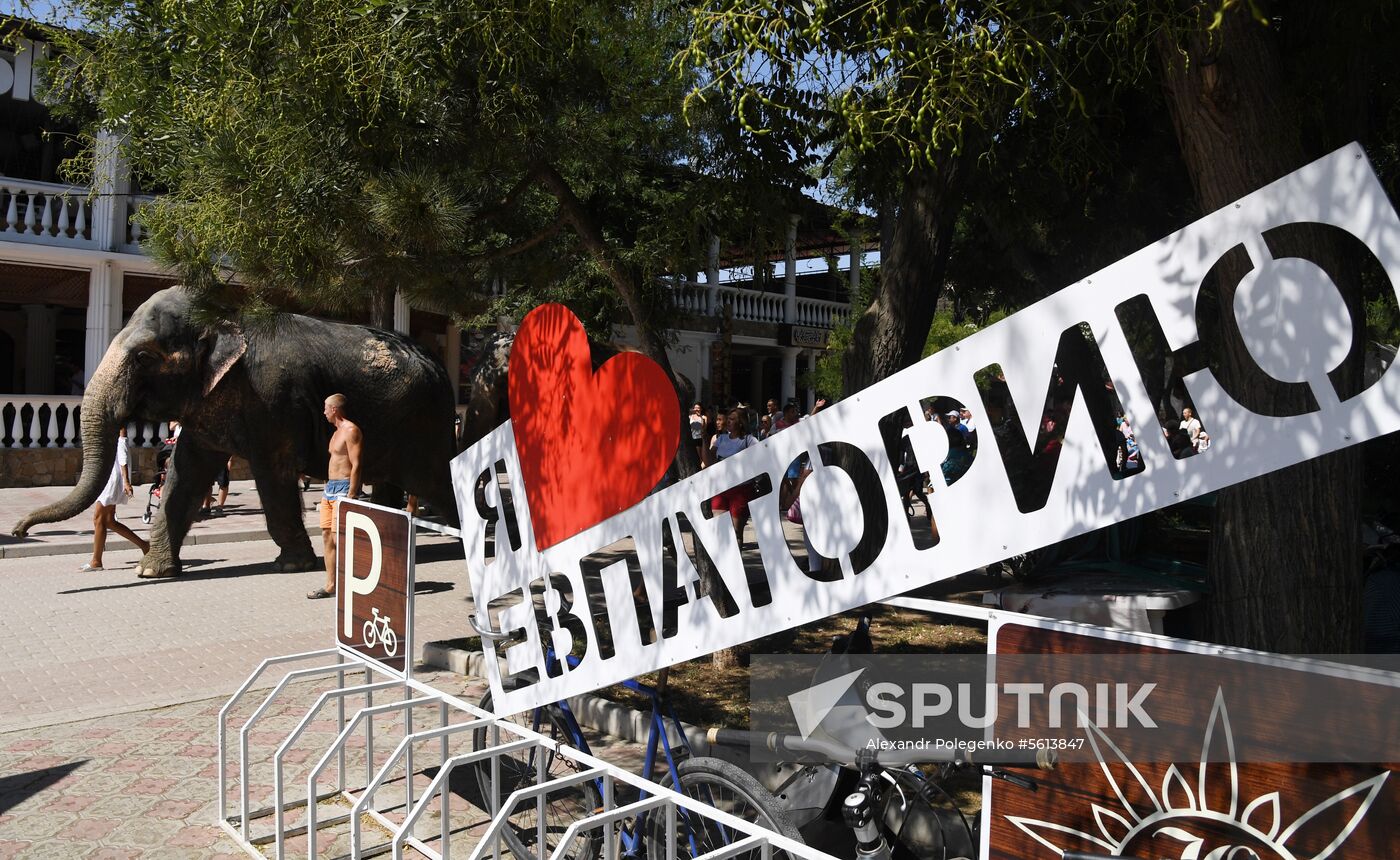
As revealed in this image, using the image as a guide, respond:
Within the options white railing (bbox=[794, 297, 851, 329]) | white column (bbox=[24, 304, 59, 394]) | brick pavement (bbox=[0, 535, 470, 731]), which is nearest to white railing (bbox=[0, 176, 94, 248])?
white column (bbox=[24, 304, 59, 394])

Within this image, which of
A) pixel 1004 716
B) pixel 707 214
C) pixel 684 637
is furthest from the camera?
pixel 707 214

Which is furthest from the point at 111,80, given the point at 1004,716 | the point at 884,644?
the point at 1004,716

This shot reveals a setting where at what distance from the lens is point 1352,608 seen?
4.90m

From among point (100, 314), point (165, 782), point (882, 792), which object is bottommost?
point (165, 782)

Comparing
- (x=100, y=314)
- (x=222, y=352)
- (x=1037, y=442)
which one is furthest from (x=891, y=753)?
(x=100, y=314)

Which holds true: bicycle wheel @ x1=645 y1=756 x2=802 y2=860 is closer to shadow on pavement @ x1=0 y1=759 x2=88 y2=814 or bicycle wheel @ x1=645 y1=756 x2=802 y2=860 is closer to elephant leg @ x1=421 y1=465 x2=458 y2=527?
shadow on pavement @ x1=0 y1=759 x2=88 y2=814

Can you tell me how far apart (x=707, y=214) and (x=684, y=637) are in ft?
15.1

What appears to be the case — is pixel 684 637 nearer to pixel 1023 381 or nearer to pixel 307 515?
pixel 1023 381

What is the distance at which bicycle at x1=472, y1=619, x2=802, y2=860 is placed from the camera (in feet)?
11.3

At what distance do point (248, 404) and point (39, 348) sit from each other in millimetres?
15765

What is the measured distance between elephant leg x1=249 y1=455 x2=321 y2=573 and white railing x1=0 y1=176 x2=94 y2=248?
29.5 ft

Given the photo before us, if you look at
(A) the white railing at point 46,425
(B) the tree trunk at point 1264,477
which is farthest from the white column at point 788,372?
(B) the tree trunk at point 1264,477

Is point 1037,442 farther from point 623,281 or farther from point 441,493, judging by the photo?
Answer: point 441,493

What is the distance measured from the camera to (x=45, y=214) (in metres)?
18.2
